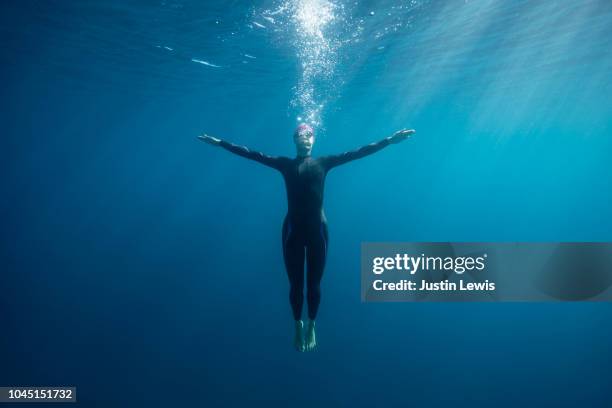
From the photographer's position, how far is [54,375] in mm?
13305

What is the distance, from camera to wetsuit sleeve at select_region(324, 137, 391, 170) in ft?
17.7

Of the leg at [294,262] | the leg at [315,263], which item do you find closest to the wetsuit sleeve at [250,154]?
the leg at [294,262]

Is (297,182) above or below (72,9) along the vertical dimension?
below

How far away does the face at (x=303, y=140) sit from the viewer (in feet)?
19.7

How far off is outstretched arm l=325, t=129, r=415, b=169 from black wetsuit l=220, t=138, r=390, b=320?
0.02 metres

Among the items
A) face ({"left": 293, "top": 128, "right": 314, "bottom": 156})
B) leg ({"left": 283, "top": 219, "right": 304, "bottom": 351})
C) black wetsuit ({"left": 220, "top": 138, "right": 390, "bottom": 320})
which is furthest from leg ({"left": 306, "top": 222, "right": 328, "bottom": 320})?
face ({"left": 293, "top": 128, "right": 314, "bottom": 156})

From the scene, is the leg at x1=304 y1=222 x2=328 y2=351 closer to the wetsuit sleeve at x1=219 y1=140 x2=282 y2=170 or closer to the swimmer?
the swimmer

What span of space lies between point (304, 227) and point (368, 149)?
A: 5.02ft

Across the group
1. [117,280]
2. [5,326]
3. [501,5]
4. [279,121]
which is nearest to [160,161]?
[279,121]

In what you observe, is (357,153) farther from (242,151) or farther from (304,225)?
(242,151)

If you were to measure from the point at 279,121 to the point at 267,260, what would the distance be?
1096 cm

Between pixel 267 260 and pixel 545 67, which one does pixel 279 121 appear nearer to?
pixel 267 260

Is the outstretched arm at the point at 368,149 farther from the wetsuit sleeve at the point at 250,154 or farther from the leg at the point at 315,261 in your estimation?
the leg at the point at 315,261

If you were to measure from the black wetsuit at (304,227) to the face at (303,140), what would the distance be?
20cm
